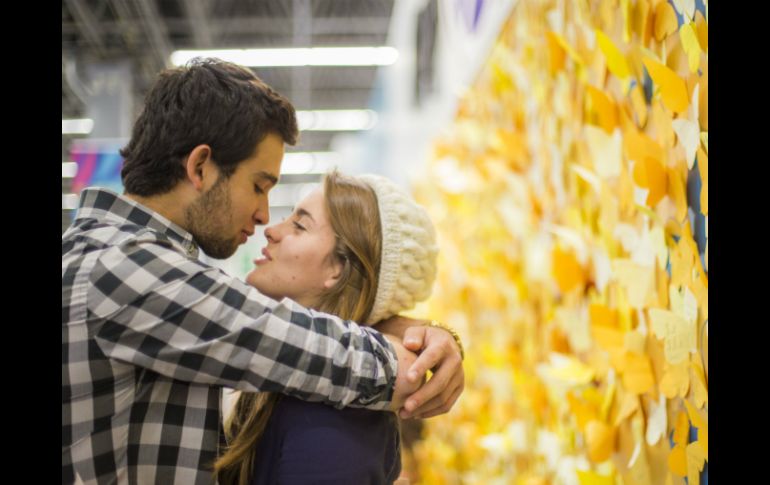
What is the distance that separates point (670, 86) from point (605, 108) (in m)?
0.42

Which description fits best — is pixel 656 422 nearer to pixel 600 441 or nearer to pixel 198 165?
pixel 600 441

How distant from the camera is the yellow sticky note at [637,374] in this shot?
5.82 feet

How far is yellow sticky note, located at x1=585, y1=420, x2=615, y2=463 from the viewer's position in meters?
2.03

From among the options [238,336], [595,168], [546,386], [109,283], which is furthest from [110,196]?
[546,386]

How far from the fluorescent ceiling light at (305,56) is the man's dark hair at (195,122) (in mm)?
9854

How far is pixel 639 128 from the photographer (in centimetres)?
181

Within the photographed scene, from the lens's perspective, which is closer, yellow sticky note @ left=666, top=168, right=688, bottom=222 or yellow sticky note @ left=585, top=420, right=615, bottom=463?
yellow sticky note @ left=666, top=168, right=688, bottom=222

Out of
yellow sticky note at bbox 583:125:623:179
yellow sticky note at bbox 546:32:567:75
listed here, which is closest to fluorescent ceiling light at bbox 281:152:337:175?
yellow sticky note at bbox 546:32:567:75

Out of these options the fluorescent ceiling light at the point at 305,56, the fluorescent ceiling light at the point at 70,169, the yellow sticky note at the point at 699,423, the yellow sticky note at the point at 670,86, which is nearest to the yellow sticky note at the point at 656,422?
the yellow sticky note at the point at 699,423

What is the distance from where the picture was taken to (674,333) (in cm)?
158

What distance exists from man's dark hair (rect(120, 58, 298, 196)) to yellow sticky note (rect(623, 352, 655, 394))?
950 mm

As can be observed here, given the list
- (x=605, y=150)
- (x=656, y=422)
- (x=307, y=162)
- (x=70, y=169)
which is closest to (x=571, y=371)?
(x=656, y=422)

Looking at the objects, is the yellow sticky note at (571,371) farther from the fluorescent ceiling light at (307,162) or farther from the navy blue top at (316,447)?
the fluorescent ceiling light at (307,162)

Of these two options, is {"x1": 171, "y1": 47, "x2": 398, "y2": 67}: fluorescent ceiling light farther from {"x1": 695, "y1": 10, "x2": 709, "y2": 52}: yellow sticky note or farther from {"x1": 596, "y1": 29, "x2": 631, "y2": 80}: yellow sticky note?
{"x1": 695, "y1": 10, "x2": 709, "y2": 52}: yellow sticky note
